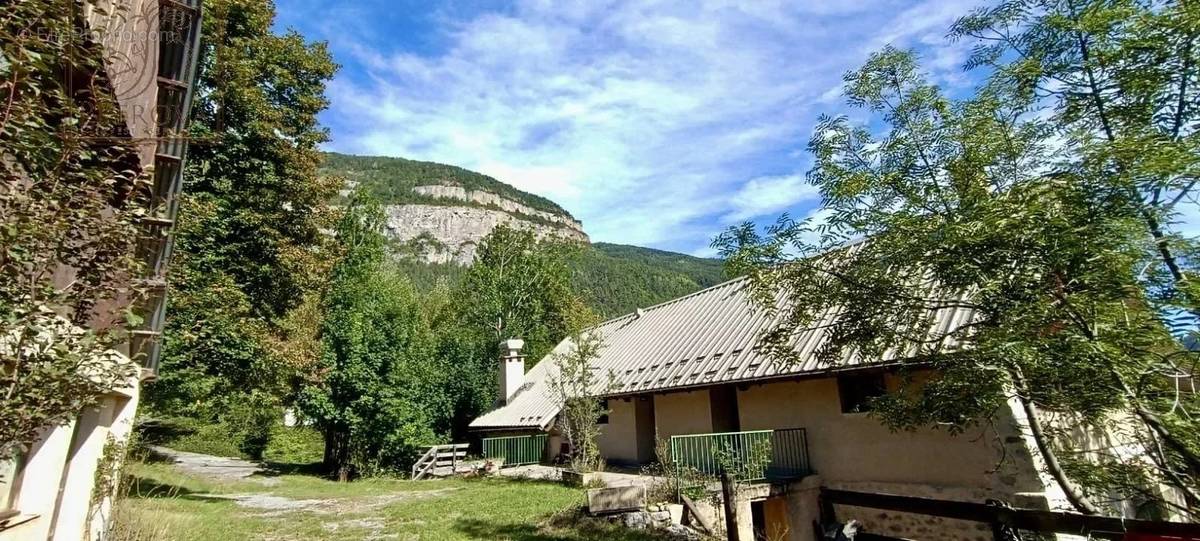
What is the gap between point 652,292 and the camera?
7444cm

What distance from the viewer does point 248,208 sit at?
15297 millimetres

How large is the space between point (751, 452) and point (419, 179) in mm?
161895

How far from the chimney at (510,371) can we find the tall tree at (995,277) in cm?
2084

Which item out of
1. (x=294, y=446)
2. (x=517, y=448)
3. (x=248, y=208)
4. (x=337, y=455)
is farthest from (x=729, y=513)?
(x=294, y=446)

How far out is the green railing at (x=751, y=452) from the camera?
12047mm

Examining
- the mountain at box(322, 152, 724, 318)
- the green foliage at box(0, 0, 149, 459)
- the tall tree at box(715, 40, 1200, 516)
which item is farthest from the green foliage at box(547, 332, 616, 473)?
the mountain at box(322, 152, 724, 318)

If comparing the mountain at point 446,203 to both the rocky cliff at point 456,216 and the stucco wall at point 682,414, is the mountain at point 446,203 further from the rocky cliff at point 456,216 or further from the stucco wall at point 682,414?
the stucco wall at point 682,414

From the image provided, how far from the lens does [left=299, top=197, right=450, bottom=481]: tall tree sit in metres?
20.3

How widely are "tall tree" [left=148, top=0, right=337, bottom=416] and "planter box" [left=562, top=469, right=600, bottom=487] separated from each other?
26.7 feet

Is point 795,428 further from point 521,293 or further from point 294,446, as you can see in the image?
point 294,446

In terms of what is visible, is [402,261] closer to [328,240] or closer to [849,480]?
[328,240]

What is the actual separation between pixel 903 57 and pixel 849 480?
853 cm

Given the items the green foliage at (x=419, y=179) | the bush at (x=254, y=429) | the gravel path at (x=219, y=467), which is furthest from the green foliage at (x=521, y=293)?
the green foliage at (x=419, y=179)

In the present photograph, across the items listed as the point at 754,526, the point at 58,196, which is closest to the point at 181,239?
the point at 58,196
